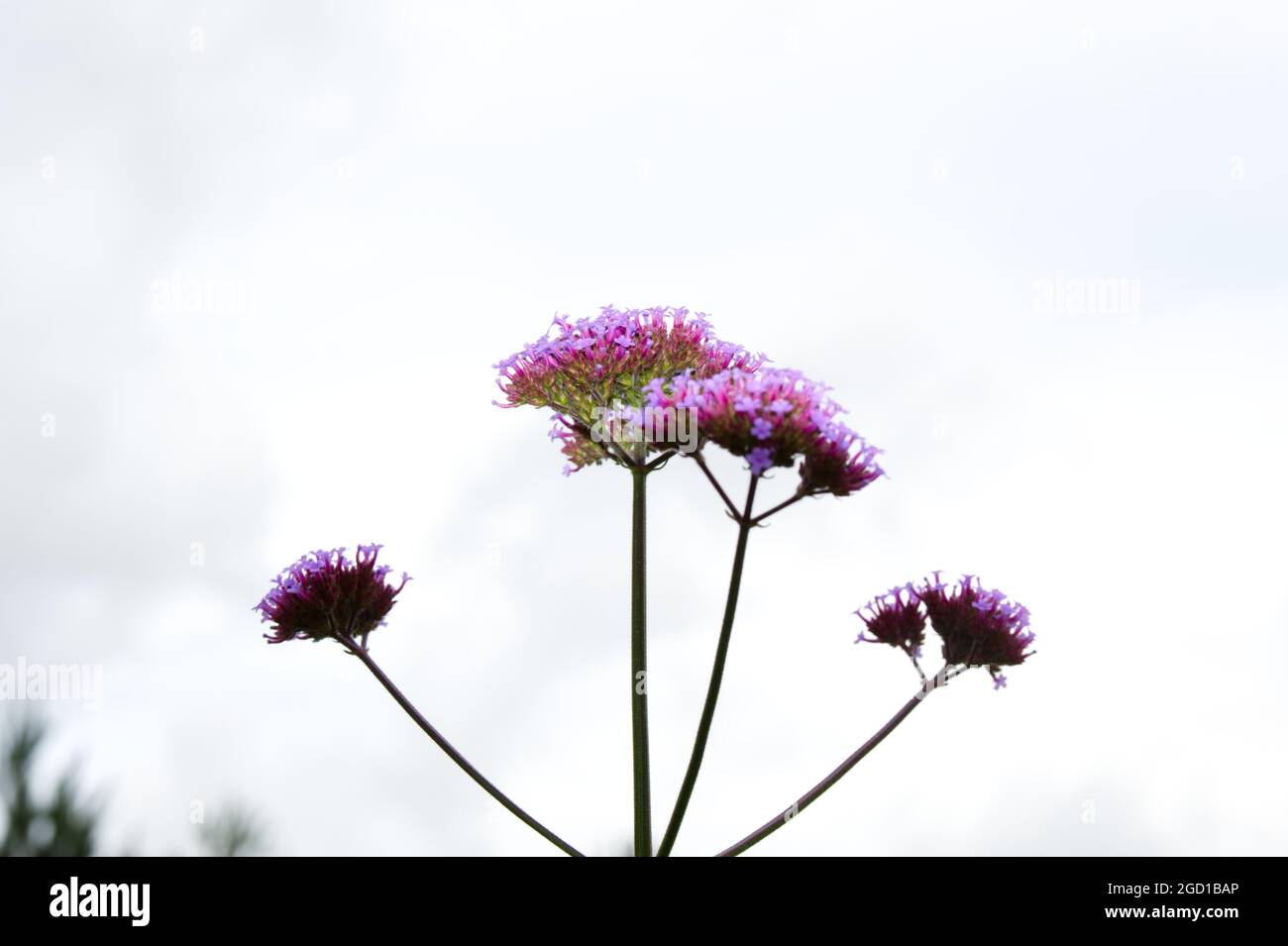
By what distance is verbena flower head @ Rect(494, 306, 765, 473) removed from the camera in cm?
700

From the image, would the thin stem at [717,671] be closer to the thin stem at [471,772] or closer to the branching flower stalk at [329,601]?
the thin stem at [471,772]

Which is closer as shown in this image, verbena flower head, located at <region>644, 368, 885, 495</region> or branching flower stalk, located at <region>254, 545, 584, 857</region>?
verbena flower head, located at <region>644, 368, 885, 495</region>

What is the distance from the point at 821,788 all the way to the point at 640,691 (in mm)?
1048

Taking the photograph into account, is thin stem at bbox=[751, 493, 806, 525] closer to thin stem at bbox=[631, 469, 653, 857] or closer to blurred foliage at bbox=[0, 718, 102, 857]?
thin stem at bbox=[631, 469, 653, 857]

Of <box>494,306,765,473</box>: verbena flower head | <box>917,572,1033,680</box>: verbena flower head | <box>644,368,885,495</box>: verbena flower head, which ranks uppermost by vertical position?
<box>494,306,765,473</box>: verbena flower head

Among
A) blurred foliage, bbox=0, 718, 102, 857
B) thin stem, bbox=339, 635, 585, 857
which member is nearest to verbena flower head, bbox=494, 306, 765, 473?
thin stem, bbox=339, 635, 585, 857

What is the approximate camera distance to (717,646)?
5418 millimetres

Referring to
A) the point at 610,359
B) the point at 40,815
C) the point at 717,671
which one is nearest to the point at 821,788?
the point at 717,671

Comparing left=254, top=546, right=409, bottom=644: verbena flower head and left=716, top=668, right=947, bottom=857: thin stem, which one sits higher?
left=254, top=546, right=409, bottom=644: verbena flower head

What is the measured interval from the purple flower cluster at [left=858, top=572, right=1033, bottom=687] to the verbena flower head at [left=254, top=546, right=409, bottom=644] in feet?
9.35
